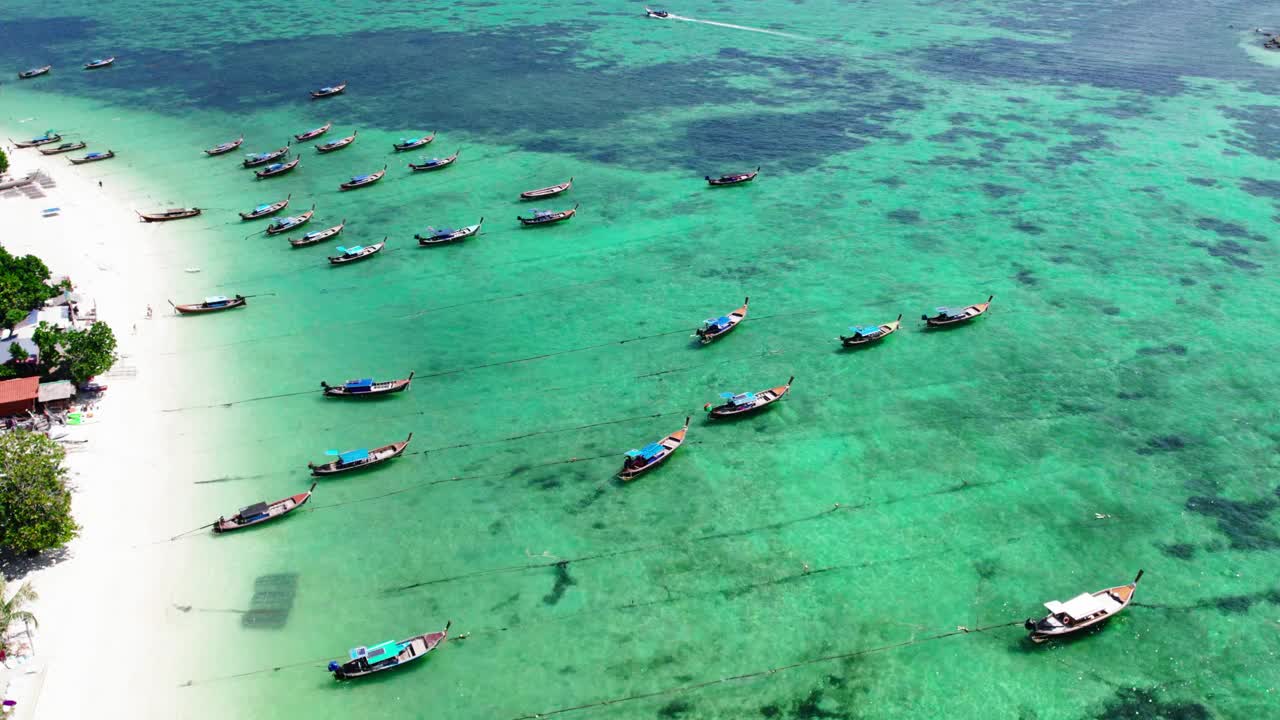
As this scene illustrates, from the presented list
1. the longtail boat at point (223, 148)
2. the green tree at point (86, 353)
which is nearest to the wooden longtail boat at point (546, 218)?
the green tree at point (86, 353)

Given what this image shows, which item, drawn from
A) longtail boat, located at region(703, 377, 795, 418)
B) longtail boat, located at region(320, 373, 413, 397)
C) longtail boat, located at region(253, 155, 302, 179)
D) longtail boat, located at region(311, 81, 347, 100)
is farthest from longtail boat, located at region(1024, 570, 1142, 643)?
longtail boat, located at region(311, 81, 347, 100)

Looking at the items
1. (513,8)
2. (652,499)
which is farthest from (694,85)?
(652,499)

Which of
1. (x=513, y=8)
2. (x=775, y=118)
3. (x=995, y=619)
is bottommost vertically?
(x=995, y=619)

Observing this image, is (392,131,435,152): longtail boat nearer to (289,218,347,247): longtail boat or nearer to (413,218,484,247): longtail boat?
(289,218,347,247): longtail boat

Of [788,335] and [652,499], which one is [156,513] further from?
[788,335]

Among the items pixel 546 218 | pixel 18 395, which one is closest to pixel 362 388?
pixel 18 395
